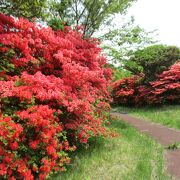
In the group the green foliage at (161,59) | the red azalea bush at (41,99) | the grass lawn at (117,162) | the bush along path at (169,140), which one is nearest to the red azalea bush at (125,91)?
the green foliage at (161,59)

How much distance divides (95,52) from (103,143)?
2.43 m

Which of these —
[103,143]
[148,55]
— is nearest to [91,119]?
[103,143]

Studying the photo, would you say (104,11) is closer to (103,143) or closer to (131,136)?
(131,136)

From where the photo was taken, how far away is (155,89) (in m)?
15.2

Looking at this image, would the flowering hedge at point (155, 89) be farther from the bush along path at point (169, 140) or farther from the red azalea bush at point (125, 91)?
the bush along path at point (169, 140)

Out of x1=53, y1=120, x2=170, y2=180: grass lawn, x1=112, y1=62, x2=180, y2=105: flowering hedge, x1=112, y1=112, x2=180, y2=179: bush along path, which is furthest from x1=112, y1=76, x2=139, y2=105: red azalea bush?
x1=53, y1=120, x2=170, y2=180: grass lawn

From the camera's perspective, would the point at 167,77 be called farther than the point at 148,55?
Yes

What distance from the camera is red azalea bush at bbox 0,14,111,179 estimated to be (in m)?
4.07

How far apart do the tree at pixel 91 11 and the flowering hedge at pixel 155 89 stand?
4315 mm

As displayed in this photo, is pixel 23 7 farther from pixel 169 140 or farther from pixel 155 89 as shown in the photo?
pixel 155 89

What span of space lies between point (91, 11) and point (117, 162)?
10.6 meters

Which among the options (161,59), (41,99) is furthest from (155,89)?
(41,99)

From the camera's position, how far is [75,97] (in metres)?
5.22

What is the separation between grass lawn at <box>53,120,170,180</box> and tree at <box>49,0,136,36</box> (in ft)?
29.2
